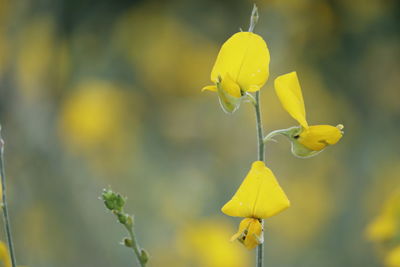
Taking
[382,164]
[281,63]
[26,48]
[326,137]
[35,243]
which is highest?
[26,48]

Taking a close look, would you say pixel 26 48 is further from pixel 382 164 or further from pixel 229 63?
pixel 229 63

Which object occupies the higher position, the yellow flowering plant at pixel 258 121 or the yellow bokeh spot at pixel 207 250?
the yellow bokeh spot at pixel 207 250

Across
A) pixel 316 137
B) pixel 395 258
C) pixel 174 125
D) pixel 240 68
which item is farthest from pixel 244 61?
pixel 174 125

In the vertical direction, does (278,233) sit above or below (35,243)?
above

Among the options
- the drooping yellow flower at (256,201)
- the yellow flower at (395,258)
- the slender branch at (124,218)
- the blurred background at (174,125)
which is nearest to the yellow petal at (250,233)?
the drooping yellow flower at (256,201)

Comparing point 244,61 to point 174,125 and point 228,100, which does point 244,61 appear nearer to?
point 228,100

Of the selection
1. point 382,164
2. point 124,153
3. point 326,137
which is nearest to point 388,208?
point 326,137

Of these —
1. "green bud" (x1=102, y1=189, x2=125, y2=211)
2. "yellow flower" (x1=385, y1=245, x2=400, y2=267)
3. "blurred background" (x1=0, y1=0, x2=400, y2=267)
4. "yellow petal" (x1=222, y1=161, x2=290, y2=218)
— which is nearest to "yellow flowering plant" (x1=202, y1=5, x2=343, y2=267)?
"yellow petal" (x1=222, y1=161, x2=290, y2=218)

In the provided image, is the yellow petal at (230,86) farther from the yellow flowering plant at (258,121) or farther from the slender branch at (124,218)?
the slender branch at (124,218)
